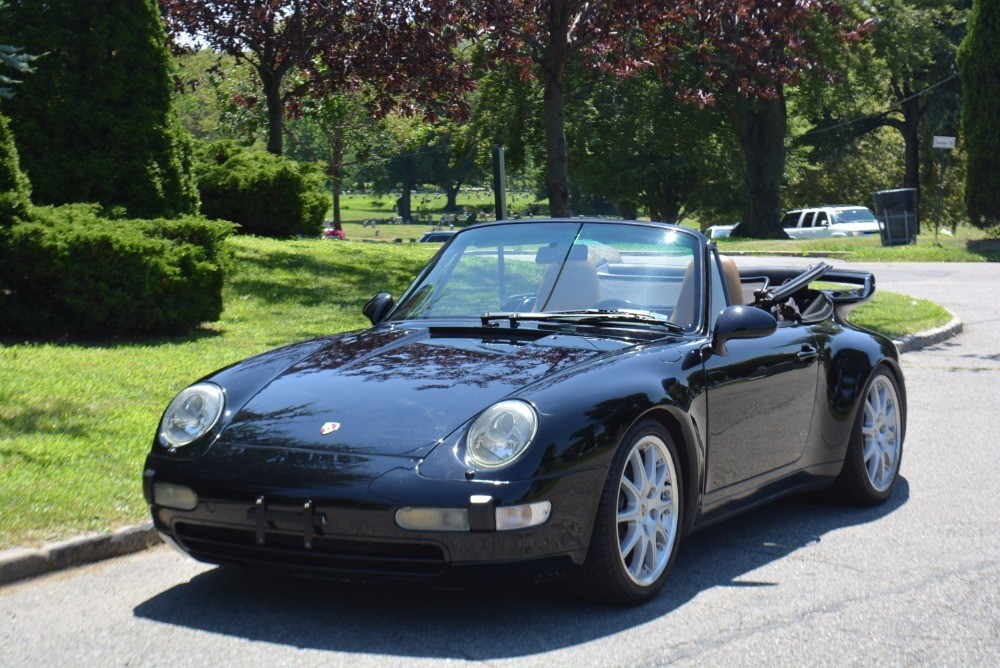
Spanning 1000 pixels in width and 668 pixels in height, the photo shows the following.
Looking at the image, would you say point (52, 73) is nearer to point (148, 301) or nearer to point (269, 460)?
A: point (148, 301)

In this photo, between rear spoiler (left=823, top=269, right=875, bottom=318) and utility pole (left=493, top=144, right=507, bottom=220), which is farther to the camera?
utility pole (left=493, top=144, right=507, bottom=220)

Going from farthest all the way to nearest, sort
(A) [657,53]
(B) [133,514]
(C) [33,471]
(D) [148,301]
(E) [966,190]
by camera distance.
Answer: (E) [966,190]
(A) [657,53]
(D) [148,301]
(C) [33,471]
(B) [133,514]

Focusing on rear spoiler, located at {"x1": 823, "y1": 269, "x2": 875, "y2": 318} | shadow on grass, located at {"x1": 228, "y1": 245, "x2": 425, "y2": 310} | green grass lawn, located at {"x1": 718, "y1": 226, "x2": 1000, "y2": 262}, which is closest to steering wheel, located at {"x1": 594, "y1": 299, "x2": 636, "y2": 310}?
rear spoiler, located at {"x1": 823, "y1": 269, "x2": 875, "y2": 318}

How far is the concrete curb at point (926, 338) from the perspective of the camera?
13891mm

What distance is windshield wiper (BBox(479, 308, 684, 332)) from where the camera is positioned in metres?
5.79

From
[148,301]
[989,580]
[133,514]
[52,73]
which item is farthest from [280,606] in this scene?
[52,73]

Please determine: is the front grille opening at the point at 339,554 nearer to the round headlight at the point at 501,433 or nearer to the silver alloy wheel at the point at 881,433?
the round headlight at the point at 501,433

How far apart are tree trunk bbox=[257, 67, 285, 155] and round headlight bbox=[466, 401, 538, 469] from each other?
1707 centimetres

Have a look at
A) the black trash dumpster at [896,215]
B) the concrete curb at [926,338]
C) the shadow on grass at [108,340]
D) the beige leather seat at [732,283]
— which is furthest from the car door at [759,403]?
the black trash dumpster at [896,215]

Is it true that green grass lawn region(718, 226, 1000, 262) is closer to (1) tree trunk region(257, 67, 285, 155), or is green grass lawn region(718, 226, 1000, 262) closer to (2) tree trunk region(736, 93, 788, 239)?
(2) tree trunk region(736, 93, 788, 239)

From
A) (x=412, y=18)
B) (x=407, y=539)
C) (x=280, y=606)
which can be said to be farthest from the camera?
(x=412, y=18)

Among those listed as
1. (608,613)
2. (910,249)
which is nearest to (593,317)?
(608,613)

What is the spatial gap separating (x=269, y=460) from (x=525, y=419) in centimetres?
93

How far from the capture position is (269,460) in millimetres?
4668
